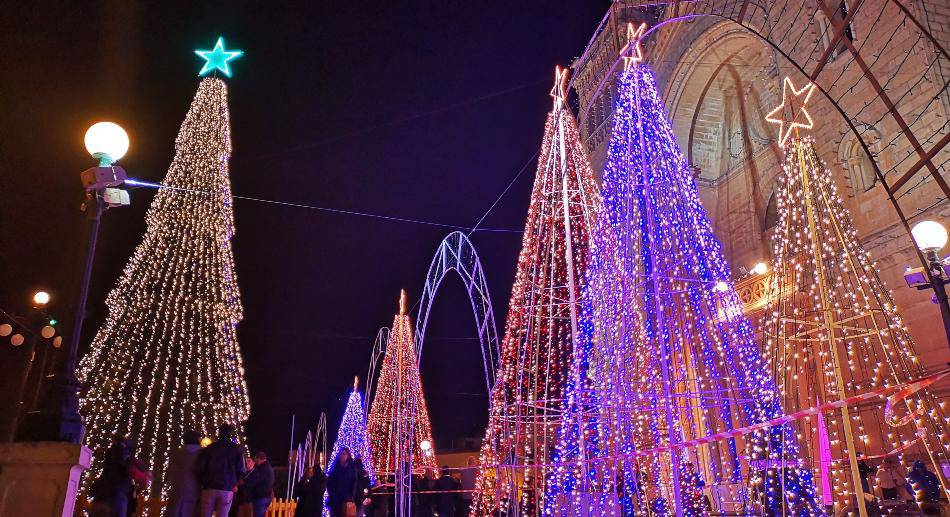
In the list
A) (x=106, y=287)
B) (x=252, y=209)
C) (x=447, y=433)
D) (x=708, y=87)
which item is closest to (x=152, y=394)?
(x=106, y=287)

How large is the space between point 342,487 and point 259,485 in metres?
1.21

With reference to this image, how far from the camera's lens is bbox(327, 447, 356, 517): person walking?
9562 millimetres

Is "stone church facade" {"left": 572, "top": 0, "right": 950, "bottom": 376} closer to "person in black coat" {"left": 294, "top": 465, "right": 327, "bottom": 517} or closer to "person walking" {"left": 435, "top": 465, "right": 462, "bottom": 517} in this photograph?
"person in black coat" {"left": 294, "top": 465, "right": 327, "bottom": 517}

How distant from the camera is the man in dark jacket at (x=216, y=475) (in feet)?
25.0

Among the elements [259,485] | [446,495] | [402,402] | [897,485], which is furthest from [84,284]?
[897,485]

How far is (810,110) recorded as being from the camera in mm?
14688

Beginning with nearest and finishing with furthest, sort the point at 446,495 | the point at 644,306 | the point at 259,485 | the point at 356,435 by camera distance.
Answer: the point at 644,306
the point at 259,485
the point at 446,495
the point at 356,435

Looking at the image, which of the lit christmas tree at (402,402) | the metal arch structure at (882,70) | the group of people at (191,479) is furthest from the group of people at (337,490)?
the metal arch structure at (882,70)

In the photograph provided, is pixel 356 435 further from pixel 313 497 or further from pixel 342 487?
pixel 342 487

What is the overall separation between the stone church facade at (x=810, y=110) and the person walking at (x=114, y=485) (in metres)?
7.71

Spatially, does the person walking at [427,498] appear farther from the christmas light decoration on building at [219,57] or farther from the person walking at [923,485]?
Result: the christmas light decoration on building at [219,57]

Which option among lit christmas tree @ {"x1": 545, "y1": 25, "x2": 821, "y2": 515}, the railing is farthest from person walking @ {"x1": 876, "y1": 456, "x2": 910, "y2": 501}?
the railing

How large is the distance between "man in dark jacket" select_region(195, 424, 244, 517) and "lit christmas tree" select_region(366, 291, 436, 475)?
17.4ft

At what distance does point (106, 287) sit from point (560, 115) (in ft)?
59.5
